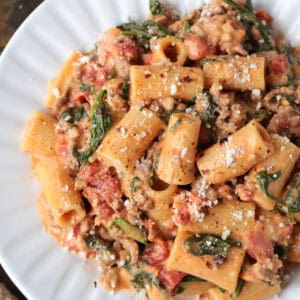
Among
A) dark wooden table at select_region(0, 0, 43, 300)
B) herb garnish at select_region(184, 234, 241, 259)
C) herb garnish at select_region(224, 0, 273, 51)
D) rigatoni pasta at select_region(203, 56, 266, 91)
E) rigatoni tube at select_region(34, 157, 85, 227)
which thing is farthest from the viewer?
dark wooden table at select_region(0, 0, 43, 300)

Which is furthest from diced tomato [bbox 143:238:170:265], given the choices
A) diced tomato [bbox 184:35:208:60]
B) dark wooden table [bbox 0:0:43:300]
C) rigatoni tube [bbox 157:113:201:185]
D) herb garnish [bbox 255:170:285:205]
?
dark wooden table [bbox 0:0:43:300]

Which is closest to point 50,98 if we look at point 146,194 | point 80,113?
point 80,113

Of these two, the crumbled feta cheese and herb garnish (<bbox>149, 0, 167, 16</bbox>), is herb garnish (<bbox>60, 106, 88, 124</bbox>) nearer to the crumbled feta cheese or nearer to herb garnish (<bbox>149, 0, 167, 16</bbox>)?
the crumbled feta cheese

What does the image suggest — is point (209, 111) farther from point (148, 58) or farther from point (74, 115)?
point (74, 115)

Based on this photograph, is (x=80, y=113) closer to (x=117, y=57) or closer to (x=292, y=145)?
(x=117, y=57)

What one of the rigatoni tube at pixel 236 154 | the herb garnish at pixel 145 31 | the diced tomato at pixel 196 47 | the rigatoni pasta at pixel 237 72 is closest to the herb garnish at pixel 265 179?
the rigatoni tube at pixel 236 154

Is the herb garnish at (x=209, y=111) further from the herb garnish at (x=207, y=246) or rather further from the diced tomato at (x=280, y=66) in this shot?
the herb garnish at (x=207, y=246)
